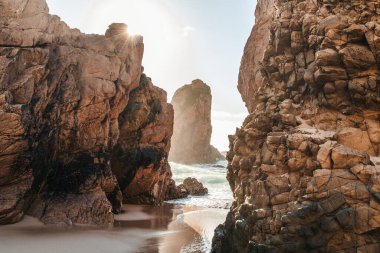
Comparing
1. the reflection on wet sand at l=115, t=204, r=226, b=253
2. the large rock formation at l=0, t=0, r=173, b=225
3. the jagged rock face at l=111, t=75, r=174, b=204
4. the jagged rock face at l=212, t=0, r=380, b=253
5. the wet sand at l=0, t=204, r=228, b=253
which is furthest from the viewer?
the jagged rock face at l=111, t=75, r=174, b=204

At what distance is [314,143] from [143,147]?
80.9ft

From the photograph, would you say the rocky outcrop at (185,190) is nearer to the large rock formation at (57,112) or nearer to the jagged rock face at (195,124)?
the large rock formation at (57,112)

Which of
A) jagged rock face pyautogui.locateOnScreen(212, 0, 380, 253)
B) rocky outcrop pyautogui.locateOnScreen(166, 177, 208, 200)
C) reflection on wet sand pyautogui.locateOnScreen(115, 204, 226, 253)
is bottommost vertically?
reflection on wet sand pyautogui.locateOnScreen(115, 204, 226, 253)

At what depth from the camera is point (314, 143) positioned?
12508 mm

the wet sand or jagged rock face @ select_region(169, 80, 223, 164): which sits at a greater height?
jagged rock face @ select_region(169, 80, 223, 164)

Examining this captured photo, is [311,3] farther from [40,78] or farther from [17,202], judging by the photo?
[17,202]

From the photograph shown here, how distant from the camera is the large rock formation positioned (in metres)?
18.5

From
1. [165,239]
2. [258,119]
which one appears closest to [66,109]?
[165,239]

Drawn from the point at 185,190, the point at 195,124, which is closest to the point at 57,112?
the point at 185,190

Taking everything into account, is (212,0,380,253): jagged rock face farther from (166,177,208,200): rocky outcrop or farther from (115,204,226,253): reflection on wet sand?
(166,177,208,200): rocky outcrop

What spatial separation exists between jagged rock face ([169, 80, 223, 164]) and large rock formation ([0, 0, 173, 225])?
95.9 meters

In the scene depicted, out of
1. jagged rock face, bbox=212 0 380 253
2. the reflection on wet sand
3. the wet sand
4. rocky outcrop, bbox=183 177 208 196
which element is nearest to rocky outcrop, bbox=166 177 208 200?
rocky outcrop, bbox=183 177 208 196

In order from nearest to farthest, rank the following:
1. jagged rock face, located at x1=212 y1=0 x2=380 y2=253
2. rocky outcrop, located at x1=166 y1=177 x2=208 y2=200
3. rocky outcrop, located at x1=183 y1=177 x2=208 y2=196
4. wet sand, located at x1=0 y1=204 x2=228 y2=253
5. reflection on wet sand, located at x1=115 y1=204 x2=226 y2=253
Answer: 1. jagged rock face, located at x1=212 y1=0 x2=380 y2=253
2. wet sand, located at x1=0 y1=204 x2=228 y2=253
3. reflection on wet sand, located at x1=115 y1=204 x2=226 y2=253
4. rocky outcrop, located at x1=166 y1=177 x2=208 y2=200
5. rocky outcrop, located at x1=183 y1=177 x2=208 y2=196

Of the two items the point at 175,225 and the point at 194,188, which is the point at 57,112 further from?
the point at 194,188
